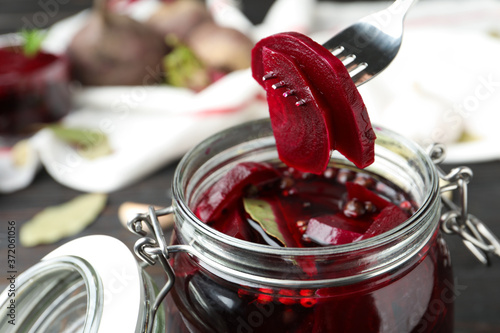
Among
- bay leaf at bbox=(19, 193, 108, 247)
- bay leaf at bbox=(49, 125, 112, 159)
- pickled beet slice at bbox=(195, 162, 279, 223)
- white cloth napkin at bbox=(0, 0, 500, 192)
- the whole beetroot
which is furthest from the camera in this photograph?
the whole beetroot

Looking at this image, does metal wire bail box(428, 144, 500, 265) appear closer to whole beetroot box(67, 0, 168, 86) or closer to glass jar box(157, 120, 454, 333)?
glass jar box(157, 120, 454, 333)

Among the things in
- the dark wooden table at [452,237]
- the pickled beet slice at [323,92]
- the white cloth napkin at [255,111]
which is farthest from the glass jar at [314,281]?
the white cloth napkin at [255,111]

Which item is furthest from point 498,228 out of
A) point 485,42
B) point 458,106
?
point 485,42

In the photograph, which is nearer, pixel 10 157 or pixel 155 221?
pixel 155 221

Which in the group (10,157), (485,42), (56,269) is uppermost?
(56,269)

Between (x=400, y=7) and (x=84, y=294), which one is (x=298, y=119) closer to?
(x=400, y=7)

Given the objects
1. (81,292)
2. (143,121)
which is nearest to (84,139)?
(143,121)

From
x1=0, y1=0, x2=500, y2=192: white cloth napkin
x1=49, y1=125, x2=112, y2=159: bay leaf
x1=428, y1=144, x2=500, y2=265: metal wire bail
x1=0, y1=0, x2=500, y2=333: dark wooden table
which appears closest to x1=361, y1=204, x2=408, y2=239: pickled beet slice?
x1=428, y1=144, x2=500, y2=265: metal wire bail

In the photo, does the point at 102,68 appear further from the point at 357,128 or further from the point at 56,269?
the point at 357,128
